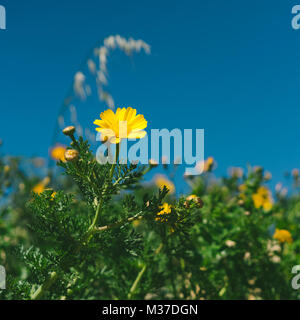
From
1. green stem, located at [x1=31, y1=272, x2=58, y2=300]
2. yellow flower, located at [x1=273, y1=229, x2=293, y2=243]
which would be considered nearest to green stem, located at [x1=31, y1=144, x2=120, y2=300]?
green stem, located at [x1=31, y1=272, x2=58, y2=300]

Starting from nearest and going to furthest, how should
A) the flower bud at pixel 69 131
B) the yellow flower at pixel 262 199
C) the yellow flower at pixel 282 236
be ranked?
the flower bud at pixel 69 131, the yellow flower at pixel 282 236, the yellow flower at pixel 262 199

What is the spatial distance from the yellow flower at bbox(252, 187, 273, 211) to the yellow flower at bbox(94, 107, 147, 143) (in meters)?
0.97

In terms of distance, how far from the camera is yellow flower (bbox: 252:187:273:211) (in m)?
1.54

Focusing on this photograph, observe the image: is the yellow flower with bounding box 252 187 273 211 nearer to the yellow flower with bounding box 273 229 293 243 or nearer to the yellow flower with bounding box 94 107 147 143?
the yellow flower with bounding box 273 229 293 243

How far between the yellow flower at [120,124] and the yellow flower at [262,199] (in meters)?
0.97

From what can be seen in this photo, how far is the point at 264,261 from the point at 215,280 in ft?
0.74

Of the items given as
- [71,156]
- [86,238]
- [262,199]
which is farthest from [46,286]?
[262,199]

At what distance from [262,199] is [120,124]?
1.12 meters

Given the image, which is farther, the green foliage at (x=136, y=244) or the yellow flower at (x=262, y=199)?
the yellow flower at (x=262, y=199)

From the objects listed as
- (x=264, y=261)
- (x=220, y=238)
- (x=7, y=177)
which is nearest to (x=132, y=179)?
(x=220, y=238)

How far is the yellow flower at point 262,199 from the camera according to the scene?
154 centimetres

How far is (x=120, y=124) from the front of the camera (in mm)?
705

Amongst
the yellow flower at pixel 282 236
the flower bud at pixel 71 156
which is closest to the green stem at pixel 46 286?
the flower bud at pixel 71 156

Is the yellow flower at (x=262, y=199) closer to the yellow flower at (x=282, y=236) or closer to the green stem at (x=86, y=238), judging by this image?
the yellow flower at (x=282, y=236)
